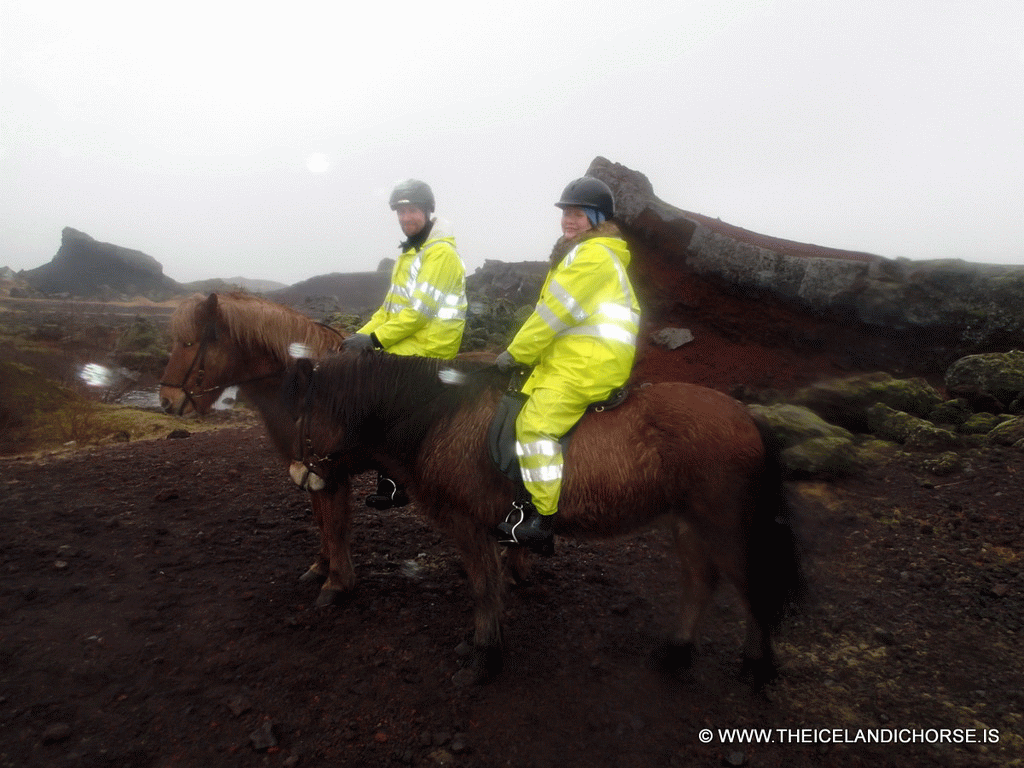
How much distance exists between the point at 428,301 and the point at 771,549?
2.93 m

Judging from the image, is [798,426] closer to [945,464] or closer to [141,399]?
[945,464]

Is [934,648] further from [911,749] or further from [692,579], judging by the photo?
[692,579]

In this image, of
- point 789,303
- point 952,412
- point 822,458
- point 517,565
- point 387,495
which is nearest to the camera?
point 387,495

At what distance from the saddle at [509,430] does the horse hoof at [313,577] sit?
93.8 inches

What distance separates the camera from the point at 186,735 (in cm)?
270

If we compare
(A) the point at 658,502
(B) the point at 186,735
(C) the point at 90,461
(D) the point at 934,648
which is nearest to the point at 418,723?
(B) the point at 186,735

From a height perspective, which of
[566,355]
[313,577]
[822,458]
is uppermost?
[566,355]

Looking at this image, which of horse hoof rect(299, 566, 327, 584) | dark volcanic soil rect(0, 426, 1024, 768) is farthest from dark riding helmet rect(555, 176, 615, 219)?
horse hoof rect(299, 566, 327, 584)

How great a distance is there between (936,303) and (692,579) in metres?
8.82

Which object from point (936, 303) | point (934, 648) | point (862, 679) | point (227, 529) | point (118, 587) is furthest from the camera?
point (936, 303)

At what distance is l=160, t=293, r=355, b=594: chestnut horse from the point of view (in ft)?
12.5

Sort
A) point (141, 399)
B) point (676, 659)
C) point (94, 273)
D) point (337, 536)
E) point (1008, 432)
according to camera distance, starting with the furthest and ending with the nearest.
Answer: point (94, 273), point (141, 399), point (1008, 432), point (337, 536), point (676, 659)

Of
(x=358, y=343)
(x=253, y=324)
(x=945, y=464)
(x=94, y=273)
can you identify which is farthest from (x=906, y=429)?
(x=94, y=273)

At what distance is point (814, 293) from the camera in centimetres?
981
